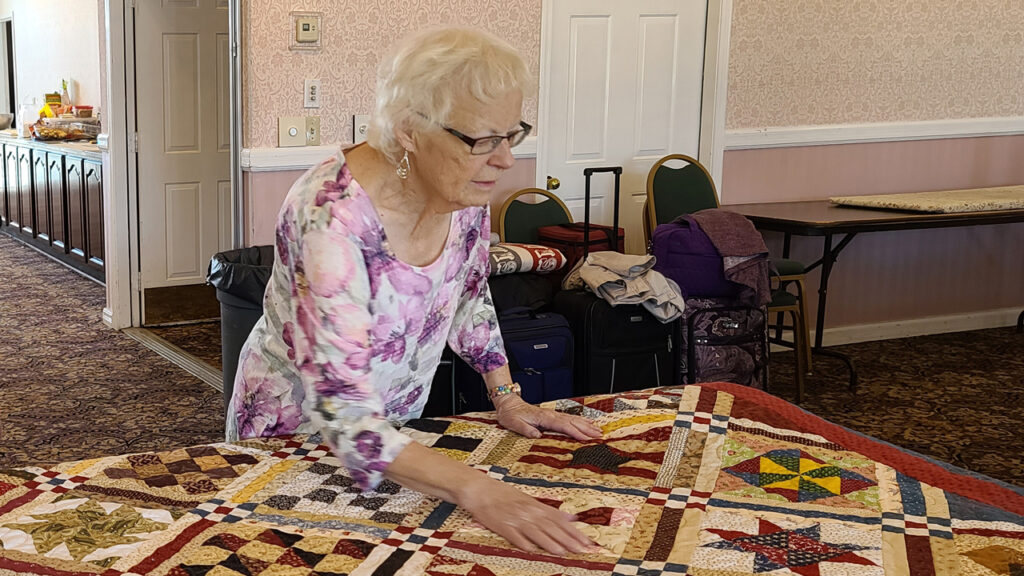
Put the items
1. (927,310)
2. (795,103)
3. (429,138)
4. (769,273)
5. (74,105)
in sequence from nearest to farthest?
(429,138), (769,273), (795,103), (927,310), (74,105)

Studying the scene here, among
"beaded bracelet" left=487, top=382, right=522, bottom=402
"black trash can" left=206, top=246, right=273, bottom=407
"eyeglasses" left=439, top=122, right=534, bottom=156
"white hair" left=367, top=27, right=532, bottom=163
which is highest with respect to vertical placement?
"white hair" left=367, top=27, right=532, bottom=163


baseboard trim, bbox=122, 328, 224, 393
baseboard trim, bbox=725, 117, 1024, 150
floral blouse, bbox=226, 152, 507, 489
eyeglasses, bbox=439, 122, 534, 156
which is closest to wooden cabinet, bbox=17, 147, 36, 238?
baseboard trim, bbox=122, 328, 224, 393

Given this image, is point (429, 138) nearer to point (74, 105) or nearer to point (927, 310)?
point (927, 310)

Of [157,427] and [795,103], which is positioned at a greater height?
[795,103]

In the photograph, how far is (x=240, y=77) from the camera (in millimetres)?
3977

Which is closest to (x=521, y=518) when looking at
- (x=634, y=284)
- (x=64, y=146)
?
(x=634, y=284)

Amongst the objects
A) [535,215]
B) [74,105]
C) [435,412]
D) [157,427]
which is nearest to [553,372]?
[435,412]

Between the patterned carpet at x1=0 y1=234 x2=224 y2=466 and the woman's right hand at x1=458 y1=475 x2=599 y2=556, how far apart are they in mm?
2424

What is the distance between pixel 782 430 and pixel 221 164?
4755mm

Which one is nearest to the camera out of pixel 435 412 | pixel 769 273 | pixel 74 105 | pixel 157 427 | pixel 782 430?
pixel 782 430

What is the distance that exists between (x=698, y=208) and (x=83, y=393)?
2.67 metres

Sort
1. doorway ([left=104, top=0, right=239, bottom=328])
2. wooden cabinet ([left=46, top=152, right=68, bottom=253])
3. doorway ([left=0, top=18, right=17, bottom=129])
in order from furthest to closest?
doorway ([left=0, top=18, right=17, bottom=129]) < wooden cabinet ([left=46, top=152, right=68, bottom=253]) < doorway ([left=104, top=0, right=239, bottom=328])

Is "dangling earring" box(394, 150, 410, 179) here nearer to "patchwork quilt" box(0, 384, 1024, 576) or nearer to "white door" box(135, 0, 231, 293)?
"patchwork quilt" box(0, 384, 1024, 576)

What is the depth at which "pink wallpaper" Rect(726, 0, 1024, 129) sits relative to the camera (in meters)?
5.03
